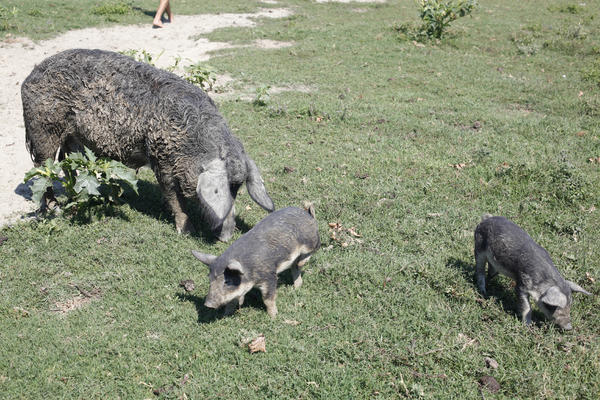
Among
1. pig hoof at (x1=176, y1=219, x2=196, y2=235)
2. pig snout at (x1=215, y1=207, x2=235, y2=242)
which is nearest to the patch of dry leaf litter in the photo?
pig hoof at (x1=176, y1=219, x2=196, y2=235)

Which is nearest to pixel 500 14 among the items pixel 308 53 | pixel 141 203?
pixel 308 53

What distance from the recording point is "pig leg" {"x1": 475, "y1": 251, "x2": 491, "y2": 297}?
5.15 m

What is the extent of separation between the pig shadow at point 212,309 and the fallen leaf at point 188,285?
0.24 feet

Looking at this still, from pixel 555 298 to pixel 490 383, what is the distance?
1.03m

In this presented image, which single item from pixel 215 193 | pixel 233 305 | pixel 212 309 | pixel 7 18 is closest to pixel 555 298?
pixel 233 305

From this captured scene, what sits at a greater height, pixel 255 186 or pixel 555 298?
pixel 255 186

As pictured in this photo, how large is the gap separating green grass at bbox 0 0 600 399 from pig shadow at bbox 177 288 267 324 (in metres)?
0.02

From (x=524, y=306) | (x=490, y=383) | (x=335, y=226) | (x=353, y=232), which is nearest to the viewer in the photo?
(x=490, y=383)

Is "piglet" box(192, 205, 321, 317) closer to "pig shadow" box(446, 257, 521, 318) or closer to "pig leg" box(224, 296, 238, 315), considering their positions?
"pig leg" box(224, 296, 238, 315)

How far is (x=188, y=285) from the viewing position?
535 centimetres

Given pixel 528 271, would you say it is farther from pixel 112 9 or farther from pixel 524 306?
pixel 112 9

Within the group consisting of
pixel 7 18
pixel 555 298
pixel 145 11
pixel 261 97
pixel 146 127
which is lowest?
pixel 555 298

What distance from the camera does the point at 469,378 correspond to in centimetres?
423

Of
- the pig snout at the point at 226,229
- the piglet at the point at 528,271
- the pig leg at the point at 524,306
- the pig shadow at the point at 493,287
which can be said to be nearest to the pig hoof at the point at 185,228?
the pig snout at the point at 226,229
